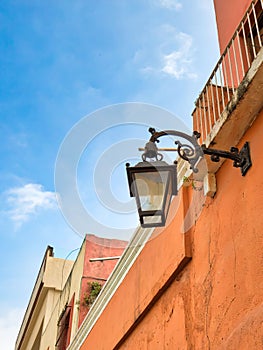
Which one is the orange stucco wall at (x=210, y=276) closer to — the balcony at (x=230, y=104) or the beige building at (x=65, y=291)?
the balcony at (x=230, y=104)

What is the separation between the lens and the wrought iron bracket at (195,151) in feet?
13.8

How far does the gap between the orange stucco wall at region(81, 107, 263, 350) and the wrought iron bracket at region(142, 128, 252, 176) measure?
92 mm

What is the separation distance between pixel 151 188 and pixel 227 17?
4002 millimetres

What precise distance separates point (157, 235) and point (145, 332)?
3.81ft

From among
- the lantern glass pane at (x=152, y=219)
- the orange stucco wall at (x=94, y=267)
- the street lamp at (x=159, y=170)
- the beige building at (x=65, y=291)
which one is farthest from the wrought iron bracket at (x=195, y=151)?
the orange stucco wall at (x=94, y=267)

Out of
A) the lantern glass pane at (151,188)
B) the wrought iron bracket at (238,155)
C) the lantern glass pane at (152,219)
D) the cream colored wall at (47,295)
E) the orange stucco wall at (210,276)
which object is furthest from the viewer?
the cream colored wall at (47,295)

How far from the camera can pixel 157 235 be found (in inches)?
239

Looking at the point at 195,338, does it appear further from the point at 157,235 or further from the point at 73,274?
the point at 73,274

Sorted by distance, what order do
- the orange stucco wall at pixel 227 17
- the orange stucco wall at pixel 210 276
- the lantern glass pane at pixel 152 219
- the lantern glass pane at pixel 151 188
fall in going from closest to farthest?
the orange stucco wall at pixel 210 276 < the lantern glass pane at pixel 151 188 < the lantern glass pane at pixel 152 219 < the orange stucco wall at pixel 227 17

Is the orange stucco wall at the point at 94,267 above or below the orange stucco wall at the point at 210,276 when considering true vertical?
above

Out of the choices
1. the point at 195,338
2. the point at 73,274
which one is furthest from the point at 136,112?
the point at 73,274

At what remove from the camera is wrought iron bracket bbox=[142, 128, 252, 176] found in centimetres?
420

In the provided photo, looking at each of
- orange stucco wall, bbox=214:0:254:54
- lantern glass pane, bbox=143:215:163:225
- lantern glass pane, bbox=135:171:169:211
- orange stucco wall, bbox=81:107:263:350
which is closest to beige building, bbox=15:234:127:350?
orange stucco wall, bbox=81:107:263:350

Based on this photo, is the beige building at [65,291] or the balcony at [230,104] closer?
the balcony at [230,104]
